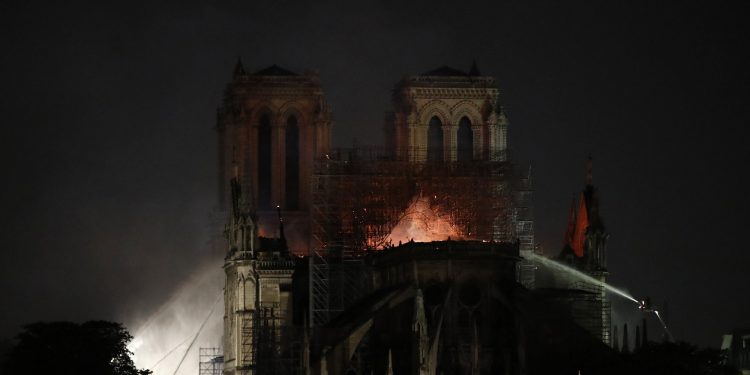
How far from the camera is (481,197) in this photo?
103625 mm

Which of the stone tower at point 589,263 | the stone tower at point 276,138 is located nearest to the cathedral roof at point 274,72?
the stone tower at point 276,138

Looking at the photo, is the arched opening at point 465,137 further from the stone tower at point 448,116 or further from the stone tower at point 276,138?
the stone tower at point 276,138

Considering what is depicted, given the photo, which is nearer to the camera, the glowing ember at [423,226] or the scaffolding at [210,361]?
the glowing ember at [423,226]

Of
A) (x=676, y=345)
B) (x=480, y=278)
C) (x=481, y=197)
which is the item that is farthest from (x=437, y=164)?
(x=676, y=345)

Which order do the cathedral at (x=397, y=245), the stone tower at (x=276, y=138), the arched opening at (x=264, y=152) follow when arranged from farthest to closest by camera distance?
1. the arched opening at (x=264, y=152)
2. the stone tower at (x=276, y=138)
3. the cathedral at (x=397, y=245)

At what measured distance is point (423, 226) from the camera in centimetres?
10300

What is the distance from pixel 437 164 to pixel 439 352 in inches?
594

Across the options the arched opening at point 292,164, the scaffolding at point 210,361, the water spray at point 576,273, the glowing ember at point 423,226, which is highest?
the arched opening at point 292,164

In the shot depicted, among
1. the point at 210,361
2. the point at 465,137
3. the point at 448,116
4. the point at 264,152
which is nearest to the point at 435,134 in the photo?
the point at 448,116

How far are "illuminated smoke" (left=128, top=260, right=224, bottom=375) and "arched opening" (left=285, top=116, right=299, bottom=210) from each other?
5.58 m

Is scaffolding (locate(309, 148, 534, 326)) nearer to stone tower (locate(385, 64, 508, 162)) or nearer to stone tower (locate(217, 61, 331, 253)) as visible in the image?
stone tower (locate(385, 64, 508, 162))

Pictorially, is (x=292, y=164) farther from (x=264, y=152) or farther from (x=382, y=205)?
(x=382, y=205)

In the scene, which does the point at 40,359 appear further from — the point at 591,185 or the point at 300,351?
the point at 591,185

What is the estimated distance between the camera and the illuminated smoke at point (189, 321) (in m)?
116
